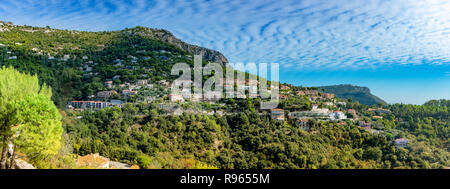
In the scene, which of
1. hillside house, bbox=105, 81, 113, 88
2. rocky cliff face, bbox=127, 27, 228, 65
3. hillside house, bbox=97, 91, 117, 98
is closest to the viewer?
hillside house, bbox=97, 91, 117, 98

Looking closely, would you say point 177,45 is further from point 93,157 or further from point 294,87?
point 93,157

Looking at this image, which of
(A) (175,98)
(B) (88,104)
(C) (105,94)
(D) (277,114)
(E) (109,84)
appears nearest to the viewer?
(B) (88,104)

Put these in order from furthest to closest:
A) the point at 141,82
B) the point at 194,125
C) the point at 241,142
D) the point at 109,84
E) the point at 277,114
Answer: the point at 141,82
the point at 109,84
the point at 277,114
the point at 194,125
the point at 241,142

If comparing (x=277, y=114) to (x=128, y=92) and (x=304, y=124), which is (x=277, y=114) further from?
(x=128, y=92)

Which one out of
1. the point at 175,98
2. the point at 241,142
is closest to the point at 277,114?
the point at 241,142

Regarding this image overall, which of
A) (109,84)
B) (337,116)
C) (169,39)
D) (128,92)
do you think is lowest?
(337,116)

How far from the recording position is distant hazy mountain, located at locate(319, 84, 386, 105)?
4767cm

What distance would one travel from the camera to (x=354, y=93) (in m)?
52.7

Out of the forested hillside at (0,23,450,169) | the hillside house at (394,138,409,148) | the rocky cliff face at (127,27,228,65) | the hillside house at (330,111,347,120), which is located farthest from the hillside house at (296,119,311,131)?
the rocky cliff face at (127,27,228,65)

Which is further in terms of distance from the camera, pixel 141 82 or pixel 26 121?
pixel 141 82

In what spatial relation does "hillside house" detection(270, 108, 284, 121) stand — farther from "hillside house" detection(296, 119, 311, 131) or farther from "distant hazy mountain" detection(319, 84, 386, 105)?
"distant hazy mountain" detection(319, 84, 386, 105)

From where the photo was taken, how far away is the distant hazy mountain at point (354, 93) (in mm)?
47675

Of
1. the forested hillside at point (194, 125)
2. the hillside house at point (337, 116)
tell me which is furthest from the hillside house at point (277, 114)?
the hillside house at point (337, 116)
